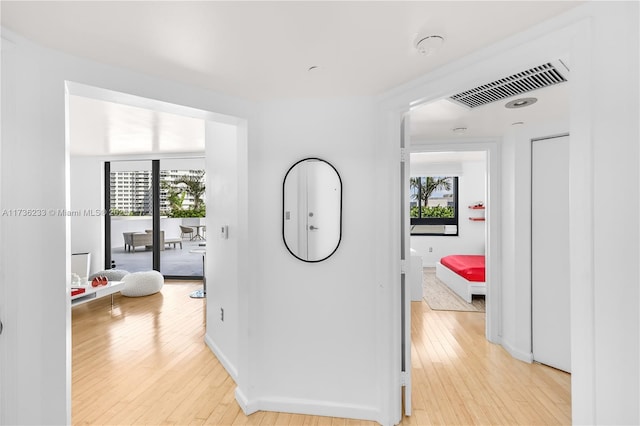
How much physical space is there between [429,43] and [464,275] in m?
4.30

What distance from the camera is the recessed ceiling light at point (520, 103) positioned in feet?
7.40

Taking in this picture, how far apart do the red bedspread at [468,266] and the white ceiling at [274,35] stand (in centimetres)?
383

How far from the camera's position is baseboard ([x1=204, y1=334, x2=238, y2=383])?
2.71 m

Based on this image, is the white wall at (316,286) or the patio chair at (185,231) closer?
the white wall at (316,286)

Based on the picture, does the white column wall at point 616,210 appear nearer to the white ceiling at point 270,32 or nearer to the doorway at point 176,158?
the white ceiling at point 270,32

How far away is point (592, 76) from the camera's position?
3.67 ft

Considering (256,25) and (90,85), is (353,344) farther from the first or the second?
(90,85)

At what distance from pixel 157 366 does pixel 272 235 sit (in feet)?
5.91

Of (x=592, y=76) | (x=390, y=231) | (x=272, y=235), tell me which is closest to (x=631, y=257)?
(x=592, y=76)

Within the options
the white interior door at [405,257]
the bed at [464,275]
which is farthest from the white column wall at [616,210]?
the bed at [464,275]

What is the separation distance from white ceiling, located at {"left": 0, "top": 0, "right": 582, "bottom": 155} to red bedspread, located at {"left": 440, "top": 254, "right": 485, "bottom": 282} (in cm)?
383

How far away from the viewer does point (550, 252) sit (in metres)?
2.89

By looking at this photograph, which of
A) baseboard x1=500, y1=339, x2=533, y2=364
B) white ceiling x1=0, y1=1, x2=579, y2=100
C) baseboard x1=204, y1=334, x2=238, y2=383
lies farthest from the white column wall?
baseboard x1=204, y1=334, x2=238, y2=383

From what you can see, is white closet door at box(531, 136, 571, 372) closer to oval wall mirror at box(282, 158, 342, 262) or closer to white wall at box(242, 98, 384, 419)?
white wall at box(242, 98, 384, 419)
